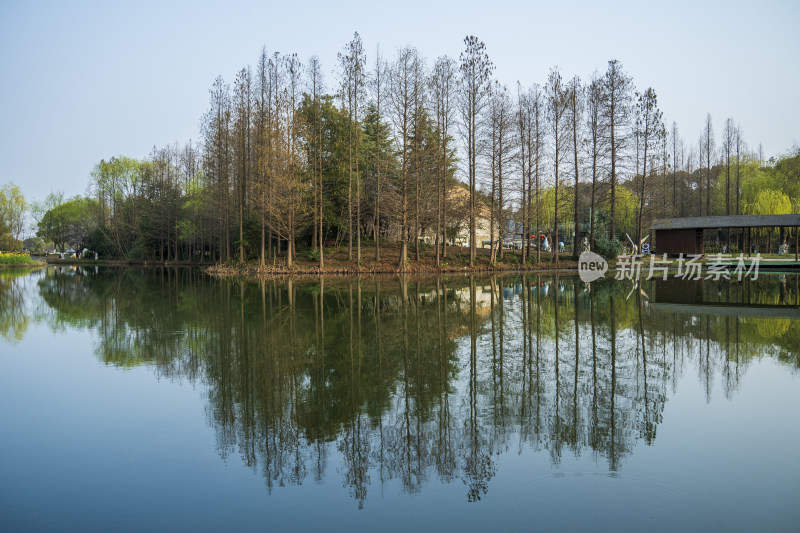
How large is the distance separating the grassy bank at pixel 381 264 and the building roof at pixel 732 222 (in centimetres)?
757

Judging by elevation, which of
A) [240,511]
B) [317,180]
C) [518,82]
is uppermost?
[518,82]

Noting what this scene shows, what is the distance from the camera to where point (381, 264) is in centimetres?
3556

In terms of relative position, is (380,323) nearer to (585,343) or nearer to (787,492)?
(585,343)

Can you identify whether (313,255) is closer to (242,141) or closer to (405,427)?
(242,141)

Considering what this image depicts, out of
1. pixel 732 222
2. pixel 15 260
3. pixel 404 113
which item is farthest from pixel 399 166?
pixel 15 260

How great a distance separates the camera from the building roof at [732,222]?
35625mm

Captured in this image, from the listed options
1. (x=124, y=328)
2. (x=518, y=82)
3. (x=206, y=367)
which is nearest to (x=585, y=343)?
(x=206, y=367)

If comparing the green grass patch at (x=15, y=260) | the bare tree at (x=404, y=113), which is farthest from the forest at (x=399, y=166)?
the green grass patch at (x=15, y=260)

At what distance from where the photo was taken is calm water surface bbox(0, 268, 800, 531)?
429 cm

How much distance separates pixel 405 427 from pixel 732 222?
39.1 meters

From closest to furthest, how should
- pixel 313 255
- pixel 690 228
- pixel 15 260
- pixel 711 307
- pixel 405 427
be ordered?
pixel 405 427 → pixel 711 307 → pixel 313 255 → pixel 690 228 → pixel 15 260

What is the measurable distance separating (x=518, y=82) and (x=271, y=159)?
20.1 metres

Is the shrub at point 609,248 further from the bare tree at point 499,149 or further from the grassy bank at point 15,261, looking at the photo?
the grassy bank at point 15,261

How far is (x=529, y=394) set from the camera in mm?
7191
